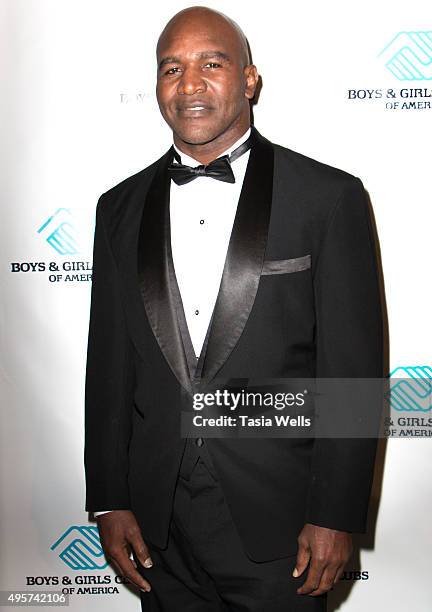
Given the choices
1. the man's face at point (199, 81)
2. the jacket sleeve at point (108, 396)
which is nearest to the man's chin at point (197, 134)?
the man's face at point (199, 81)

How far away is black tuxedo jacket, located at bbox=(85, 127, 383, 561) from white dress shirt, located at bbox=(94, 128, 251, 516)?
29 millimetres

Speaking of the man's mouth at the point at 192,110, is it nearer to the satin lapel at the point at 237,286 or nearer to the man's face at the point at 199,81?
the man's face at the point at 199,81

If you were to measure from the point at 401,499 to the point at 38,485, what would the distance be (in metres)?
1.22

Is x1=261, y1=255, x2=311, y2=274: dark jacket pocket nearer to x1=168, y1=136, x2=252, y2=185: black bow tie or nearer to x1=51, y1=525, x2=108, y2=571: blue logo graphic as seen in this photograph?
x1=168, y1=136, x2=252, y2=185: black bow tie

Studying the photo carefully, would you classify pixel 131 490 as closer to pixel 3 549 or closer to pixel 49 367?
pixel 49 367

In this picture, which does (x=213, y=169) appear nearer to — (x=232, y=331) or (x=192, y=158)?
(x=192, y=158)

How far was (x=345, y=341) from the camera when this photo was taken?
1.57m

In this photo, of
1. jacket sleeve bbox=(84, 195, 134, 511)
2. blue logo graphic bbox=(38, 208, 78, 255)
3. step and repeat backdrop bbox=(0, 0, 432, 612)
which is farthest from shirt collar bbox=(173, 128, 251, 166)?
blue logo graphic bbox=(38, 208, 78, 255)

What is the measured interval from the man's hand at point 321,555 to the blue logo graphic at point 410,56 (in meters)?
1.42

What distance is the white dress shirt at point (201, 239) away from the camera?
1.64 meters

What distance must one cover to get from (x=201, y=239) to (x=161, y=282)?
0.13 m

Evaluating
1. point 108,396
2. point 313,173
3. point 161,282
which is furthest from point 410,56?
point 108,396

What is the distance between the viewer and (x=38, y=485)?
2.52 meters

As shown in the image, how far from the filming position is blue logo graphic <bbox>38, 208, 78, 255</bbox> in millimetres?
2396
